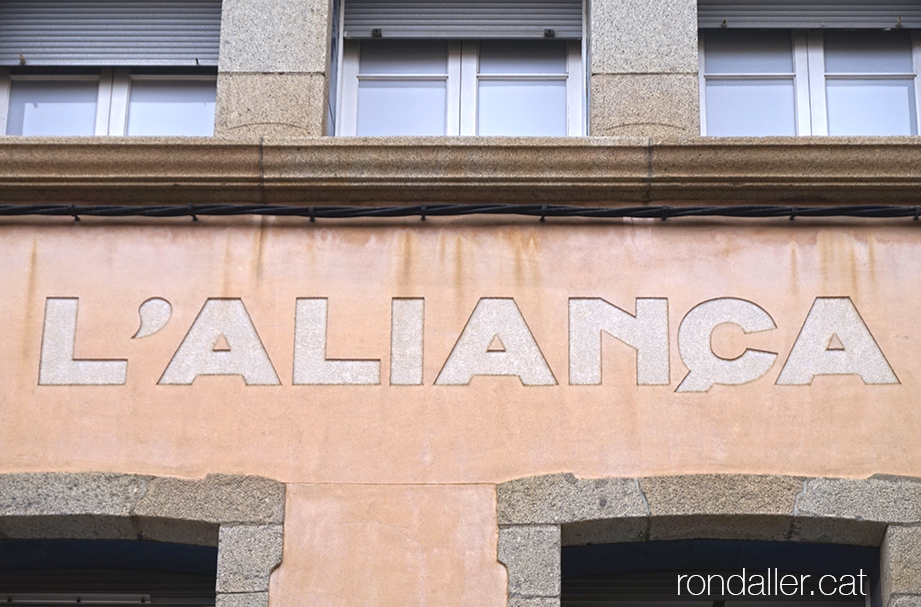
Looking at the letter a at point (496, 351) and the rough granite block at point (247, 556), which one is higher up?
the letter a at point (496, 351)

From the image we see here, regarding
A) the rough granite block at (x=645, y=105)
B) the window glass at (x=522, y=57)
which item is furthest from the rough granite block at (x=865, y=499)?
the window glass at (x=522, y=57)

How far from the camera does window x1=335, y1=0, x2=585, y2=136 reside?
9211mm

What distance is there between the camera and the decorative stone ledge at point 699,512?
7.59 m

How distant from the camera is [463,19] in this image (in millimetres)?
9305

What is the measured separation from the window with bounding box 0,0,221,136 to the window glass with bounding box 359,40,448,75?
0.92m

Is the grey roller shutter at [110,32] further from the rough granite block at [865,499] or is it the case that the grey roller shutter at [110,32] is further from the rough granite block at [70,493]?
the rough granite block at [865,499]

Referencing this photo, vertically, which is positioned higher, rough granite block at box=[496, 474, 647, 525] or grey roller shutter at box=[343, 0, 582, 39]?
grey roller shutter at box=[343, 0, 582, 39]

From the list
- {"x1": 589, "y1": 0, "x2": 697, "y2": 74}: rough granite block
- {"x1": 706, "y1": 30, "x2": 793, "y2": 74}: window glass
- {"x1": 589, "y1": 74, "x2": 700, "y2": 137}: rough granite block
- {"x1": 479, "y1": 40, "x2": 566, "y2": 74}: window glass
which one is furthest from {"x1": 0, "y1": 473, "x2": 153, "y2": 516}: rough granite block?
{"x1": 706, "y1": 30, "x2": 793, "y2": 74}: window glass

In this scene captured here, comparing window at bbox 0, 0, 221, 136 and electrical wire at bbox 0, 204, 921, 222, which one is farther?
window at bbox 0, 0, 221, 136

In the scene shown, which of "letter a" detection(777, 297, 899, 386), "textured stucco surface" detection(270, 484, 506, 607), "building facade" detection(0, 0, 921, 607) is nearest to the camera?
"textured stucco surface" detection(270, 484, 506, 607)

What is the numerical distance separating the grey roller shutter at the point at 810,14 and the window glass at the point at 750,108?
0.36m

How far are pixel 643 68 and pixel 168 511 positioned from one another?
364 cm

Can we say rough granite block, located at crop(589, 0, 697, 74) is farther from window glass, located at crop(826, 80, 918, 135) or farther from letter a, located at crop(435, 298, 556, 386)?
letter a, located at crop(435, 298, 556, 386)

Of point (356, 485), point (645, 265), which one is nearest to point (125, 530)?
point (356, 485)
